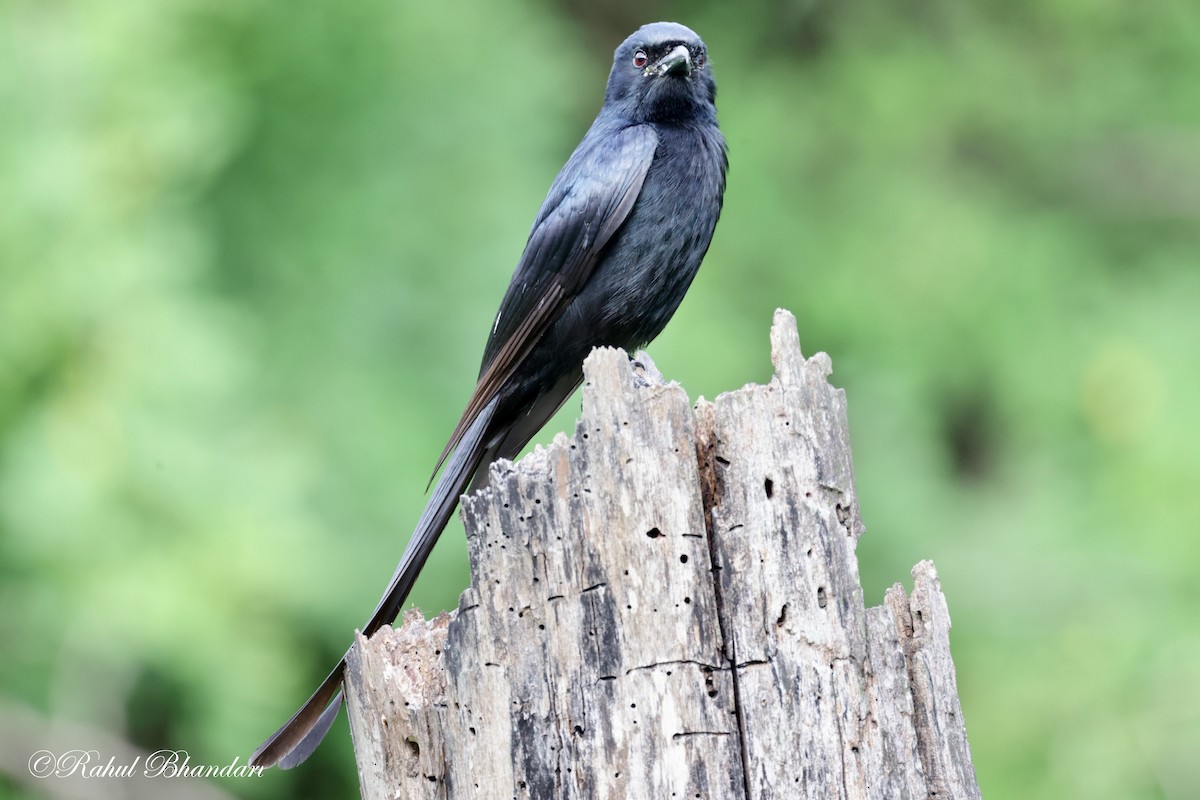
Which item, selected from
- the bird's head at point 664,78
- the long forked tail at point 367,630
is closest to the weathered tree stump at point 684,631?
the long forked tail at point 367,630

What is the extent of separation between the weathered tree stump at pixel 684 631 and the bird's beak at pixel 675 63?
Result: 73.9 inches

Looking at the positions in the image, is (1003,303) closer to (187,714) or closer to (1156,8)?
(1156,8)

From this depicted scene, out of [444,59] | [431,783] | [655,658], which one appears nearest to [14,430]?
[444,59]

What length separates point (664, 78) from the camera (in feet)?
15.1

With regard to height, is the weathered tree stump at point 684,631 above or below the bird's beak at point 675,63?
below

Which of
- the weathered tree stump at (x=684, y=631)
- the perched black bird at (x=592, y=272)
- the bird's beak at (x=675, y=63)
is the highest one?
the bird's beak at (x=675, y=63)

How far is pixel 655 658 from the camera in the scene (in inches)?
106

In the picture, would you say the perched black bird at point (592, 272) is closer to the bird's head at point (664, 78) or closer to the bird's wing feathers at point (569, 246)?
the bird's wing feathers at point (569, 246)

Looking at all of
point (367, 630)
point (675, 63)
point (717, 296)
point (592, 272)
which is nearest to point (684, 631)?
point (367, 630)

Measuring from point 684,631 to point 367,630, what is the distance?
115 cm

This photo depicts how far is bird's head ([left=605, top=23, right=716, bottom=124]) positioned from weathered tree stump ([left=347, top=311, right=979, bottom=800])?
6.12 ft

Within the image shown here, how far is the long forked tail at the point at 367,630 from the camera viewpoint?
3.40m

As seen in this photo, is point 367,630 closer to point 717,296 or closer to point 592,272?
point 592,272

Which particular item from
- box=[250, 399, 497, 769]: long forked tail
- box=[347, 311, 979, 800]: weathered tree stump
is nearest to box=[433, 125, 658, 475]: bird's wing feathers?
box=[250, 399, 497, 769]: long forked tail
